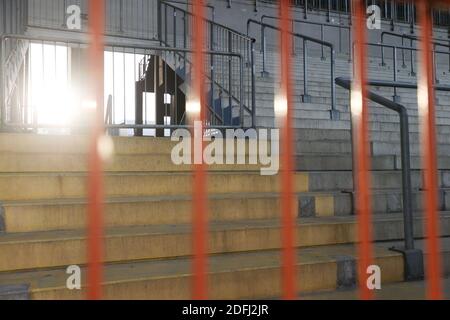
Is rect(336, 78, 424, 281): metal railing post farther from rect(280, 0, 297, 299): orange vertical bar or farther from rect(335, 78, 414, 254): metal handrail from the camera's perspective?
rect(280, 0, 297, 299): orange vertical bar

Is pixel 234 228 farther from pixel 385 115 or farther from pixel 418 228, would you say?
pixel 385 115

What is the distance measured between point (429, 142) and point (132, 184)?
199 cm

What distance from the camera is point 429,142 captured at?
2121 millimetres

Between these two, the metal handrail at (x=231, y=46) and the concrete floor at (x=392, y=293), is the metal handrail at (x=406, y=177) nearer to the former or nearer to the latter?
the concrete floor at (x=392, y=293)

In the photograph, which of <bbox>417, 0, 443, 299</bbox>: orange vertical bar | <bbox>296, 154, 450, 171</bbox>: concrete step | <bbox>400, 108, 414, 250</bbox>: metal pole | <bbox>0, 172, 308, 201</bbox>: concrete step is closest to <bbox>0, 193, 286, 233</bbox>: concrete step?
<bbox>0, 172, 308, 201</bbox>: concrete step

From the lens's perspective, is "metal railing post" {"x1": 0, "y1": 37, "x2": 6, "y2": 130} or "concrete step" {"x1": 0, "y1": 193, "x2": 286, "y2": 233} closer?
"concrete step" {"x1": 0, "y1": 193, "x2": 286, "y2": 233}

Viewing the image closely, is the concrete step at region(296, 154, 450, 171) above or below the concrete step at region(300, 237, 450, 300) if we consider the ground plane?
above

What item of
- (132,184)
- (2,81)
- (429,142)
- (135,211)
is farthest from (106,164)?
(429,142)

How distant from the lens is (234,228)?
289 cm

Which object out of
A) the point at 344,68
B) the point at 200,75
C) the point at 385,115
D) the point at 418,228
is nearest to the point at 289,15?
the point at 200,75

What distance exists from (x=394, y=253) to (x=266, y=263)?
0.83 m

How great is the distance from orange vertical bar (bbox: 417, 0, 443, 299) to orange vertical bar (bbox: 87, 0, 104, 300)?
1297mm

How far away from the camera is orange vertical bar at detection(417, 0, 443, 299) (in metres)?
2.04

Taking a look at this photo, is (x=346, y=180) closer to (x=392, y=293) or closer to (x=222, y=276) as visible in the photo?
(x=392, y=293)
